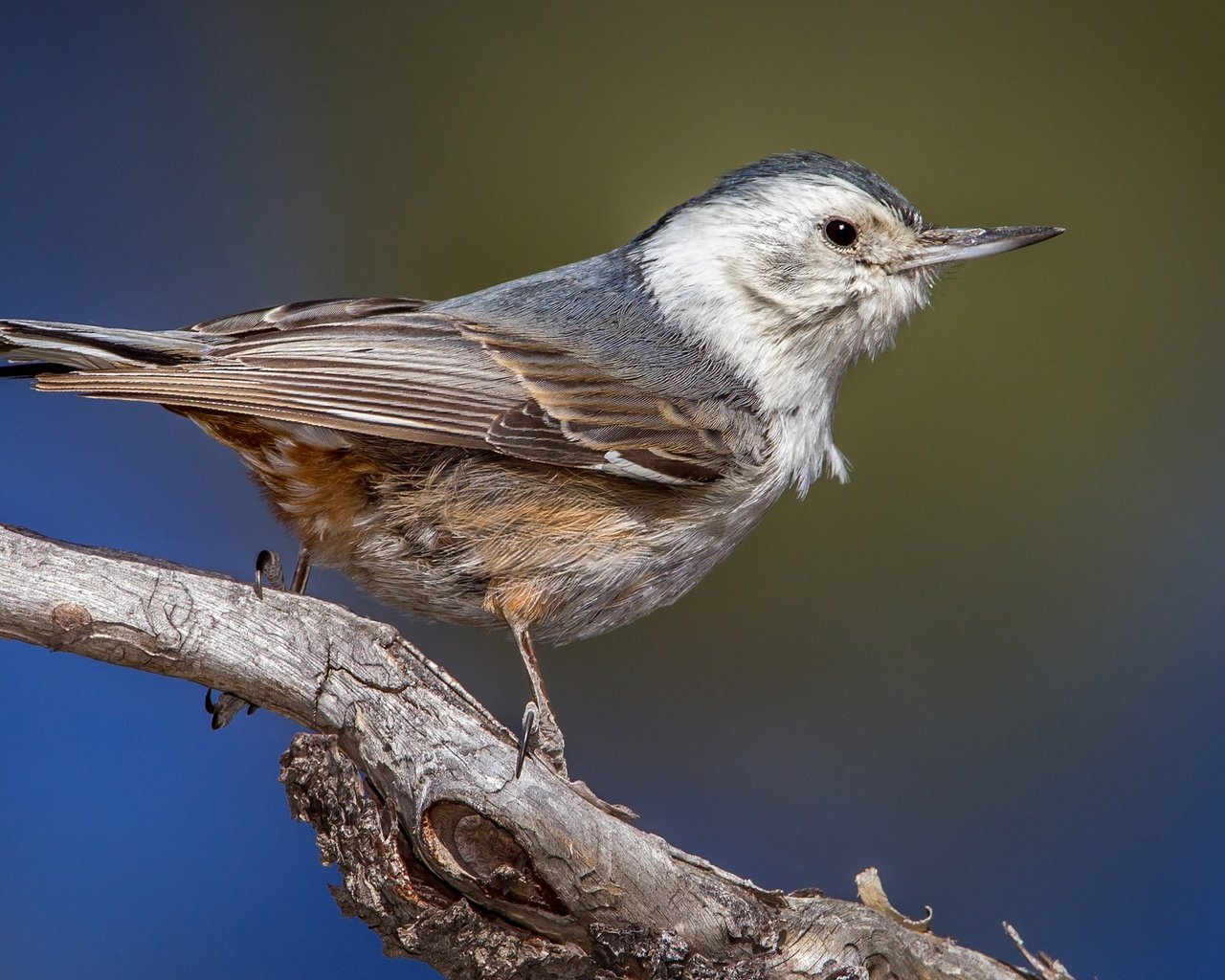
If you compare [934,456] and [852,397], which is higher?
[852,397]

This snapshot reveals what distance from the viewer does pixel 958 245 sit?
5.17ft

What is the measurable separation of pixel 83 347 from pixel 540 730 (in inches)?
26.7

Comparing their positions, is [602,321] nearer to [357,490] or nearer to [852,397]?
[357,490]

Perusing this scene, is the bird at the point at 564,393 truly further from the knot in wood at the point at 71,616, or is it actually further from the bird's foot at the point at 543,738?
the knot in wood at the point at 71,616

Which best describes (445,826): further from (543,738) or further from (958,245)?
(958,245)

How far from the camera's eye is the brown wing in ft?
4.33

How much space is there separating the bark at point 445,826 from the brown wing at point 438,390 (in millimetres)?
223

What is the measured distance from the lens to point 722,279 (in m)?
1.60

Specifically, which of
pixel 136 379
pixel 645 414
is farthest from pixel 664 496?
pixel 136 379

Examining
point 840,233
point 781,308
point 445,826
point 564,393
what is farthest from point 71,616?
point 840,233

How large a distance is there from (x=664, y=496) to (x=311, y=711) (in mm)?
498

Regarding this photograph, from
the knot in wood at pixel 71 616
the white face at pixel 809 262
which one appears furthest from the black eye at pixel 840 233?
the knot in wood at pixel 71 616

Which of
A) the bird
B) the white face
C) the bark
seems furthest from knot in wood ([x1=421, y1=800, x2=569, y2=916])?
the white face

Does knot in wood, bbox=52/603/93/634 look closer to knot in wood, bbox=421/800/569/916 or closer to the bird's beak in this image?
knot in wood, bbox=421/800/569/916
